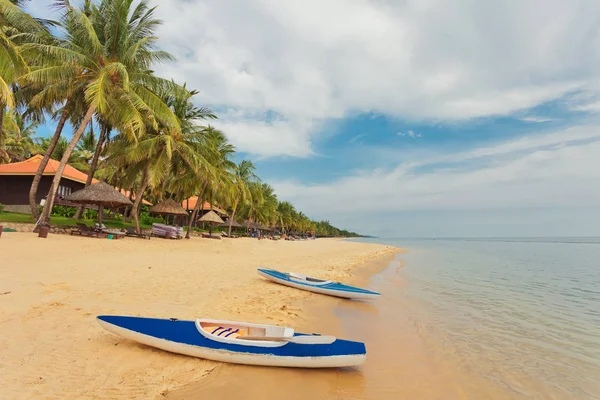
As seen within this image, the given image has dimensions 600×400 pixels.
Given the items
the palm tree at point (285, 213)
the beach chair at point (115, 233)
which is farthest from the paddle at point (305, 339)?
the palm tree at point (285, 213)

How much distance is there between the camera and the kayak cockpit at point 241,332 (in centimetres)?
423

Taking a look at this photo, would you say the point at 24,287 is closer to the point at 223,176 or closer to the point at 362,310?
the point at 362,310

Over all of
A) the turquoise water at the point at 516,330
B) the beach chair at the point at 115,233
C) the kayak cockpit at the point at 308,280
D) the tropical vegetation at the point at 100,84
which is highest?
the tropical vegetation at the point at 100,84

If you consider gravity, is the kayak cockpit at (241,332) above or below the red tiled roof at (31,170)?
below

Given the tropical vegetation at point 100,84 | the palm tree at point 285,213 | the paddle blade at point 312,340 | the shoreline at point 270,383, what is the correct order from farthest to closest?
the palm tree at point 285,213 < the tropical vegetation at point 100,84 < the paddle blade at point 312,340 < the shoreline at point 270,383

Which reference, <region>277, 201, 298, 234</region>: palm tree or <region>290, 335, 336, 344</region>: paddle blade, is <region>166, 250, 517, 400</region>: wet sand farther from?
<region>277, 201, 298, 234</region>: palm tree

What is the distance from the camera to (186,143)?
20.8 metres

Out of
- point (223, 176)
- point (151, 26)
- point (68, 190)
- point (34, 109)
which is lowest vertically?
point (68, 190)

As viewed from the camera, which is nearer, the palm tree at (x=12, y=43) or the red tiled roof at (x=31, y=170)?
the palm tree at (x=12, y=43)

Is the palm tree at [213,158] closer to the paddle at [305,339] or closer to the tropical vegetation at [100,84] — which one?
the tropical vegetation at [100,84]

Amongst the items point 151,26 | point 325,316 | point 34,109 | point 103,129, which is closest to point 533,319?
point 325,316

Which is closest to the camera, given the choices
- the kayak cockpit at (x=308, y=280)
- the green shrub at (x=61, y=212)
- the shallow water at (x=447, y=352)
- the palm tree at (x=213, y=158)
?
the shallow water at (x=447, y=352)

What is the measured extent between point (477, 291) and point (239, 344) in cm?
1072

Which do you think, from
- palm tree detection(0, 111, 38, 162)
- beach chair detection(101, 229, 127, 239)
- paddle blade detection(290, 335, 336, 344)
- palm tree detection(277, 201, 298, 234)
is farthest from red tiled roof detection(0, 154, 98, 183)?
palm tree detection(277, 201, 298, 234)
